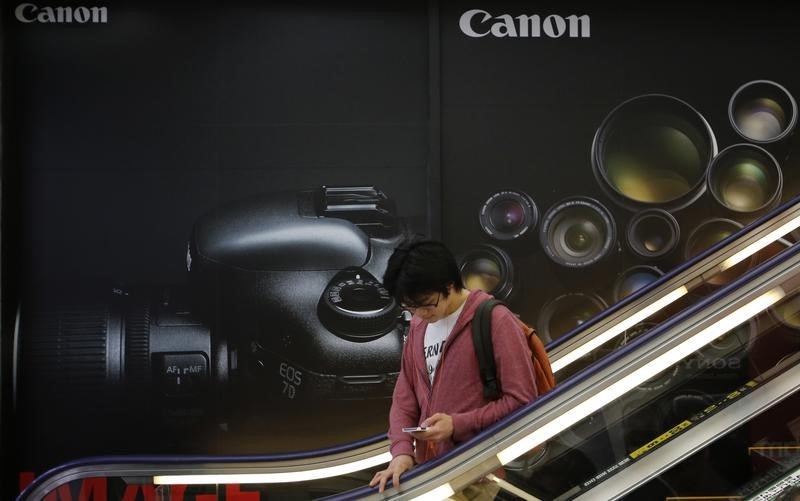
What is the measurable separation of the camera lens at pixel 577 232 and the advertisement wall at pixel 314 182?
0.5 inches

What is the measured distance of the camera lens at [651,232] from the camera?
4.21 m

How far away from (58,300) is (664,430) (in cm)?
316

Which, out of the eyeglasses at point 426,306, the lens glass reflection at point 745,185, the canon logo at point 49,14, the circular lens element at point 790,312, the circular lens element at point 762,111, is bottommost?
the circular lens element at point 790,312

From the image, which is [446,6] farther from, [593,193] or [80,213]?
[80,213]

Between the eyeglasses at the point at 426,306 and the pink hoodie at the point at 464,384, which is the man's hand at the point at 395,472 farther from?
the eyeglasses at the point at 426,306

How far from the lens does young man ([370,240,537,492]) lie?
210 cm

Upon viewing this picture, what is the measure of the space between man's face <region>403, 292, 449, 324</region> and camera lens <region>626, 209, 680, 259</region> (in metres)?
2.28

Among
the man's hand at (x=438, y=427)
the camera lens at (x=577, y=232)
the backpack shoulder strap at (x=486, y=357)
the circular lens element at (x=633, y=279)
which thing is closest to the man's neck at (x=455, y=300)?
the backpack shoulder strap at (x=486, y=357)

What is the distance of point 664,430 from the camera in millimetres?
2180

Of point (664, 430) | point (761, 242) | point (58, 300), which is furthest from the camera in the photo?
point (58, 300)

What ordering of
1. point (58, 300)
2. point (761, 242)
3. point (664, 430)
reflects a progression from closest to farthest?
point (664, 430) < point (761, 242) < point (58, 300)

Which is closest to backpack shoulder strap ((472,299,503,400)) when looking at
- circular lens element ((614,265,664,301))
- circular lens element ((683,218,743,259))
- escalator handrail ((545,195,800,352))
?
escalator handrail ((545,195,800,352))

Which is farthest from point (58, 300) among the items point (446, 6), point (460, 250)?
point (446, 6)

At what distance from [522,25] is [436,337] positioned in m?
2.49
